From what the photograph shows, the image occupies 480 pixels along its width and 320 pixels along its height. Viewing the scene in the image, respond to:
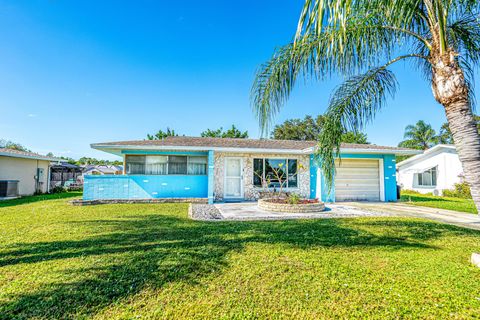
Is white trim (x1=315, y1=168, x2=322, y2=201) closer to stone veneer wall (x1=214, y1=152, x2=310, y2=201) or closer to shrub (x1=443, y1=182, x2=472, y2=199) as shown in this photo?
stone veneer wall (x1=214, y1=152, x2=310, y2=201)

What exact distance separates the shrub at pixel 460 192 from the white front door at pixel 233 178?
16567 mm

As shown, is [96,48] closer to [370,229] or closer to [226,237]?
[226,237]

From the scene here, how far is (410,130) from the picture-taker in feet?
124

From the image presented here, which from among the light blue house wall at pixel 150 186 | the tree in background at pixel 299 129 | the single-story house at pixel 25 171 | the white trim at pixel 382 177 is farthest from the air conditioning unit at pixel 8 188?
the tree in background at pixel 299 129

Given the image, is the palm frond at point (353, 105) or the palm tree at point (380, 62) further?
the palm frond at point (353, 105)

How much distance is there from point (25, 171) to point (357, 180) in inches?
920

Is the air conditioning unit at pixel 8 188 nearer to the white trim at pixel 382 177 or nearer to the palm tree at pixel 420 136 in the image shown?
the white trim at pixel 382 177

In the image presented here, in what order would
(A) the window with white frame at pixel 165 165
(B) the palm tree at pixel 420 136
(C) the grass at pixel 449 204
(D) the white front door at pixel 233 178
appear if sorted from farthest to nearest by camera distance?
(B) the palm tree at pixel 420 136
(D) the white front door at pixel 233 178
(A) the window with white frame at pixel 165 165
(C) the grass at pixel 449 204

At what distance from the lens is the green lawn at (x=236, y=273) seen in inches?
104

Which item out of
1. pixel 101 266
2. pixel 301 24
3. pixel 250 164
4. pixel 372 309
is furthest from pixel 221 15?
pixel 372 309

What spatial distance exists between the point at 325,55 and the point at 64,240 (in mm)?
6915

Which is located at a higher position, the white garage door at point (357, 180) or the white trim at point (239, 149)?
the white trim at point (239, 149)

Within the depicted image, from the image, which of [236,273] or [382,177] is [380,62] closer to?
[236,273]

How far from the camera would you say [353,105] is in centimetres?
482
